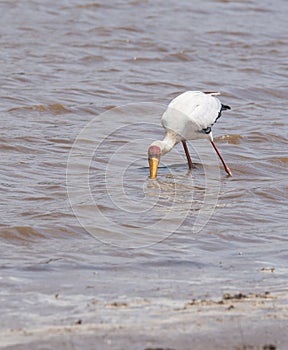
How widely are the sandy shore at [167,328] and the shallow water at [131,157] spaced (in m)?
0.17

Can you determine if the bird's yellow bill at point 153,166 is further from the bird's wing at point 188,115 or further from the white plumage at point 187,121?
the bird's wing at point 188,115

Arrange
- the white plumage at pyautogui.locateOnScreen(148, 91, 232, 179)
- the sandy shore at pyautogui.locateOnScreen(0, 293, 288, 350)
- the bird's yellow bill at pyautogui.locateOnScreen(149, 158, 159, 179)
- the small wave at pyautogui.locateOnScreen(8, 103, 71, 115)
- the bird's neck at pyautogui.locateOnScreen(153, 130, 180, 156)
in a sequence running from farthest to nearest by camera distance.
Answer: the small wave at pyautogui.locateOnScreen(8, 103, 71, 115) < the white plumage at pyautogui.locateOnScreen(148, 91, 232, 179) < the bird's neck at pyautogui.locateOnScreen(153, 130, 180, 156) < the bird's yellow bill at pyautogui.locateOnScreen(149, 158, 159, 179) < the sandy shore at pyautogui.locateOnScreen(0, 293, 288, 350)

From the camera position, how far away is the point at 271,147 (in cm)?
998

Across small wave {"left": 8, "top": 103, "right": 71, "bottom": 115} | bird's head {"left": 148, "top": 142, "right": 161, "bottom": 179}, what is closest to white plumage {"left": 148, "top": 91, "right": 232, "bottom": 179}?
bird's head {"left": 148, "top": 142, "right": 161, "bottom": 179}

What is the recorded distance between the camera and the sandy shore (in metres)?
4.22

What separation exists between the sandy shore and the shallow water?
17 cm

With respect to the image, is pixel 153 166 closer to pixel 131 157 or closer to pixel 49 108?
pixel 131 157

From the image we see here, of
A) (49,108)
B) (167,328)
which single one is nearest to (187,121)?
(49,108)

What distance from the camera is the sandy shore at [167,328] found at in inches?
166

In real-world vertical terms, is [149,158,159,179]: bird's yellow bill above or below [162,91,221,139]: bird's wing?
below

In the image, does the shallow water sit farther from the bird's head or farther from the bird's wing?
the bird's wing

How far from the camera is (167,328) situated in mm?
4441

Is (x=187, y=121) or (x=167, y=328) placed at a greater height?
(x=167, y=328)

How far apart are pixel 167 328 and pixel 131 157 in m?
5.15
